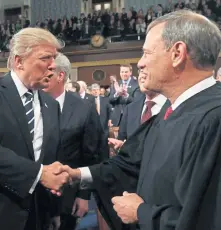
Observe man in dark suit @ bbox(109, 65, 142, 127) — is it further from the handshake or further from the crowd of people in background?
the crowd of people in background

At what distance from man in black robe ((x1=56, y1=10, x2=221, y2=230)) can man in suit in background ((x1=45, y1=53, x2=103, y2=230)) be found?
2.98 feet

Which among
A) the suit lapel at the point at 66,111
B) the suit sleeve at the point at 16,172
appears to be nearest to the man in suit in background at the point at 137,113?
the suit lapel at the point at 66,111

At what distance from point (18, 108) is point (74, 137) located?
0.67 m

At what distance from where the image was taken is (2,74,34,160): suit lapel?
7.27 feet

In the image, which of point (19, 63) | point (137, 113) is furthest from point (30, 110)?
point (137, 113)

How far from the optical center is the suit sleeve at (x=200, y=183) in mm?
1368

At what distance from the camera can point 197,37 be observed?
5.36 feet

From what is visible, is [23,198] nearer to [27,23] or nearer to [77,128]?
[77,128]

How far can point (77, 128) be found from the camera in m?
2.87

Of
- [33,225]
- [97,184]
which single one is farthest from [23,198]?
[97,184]

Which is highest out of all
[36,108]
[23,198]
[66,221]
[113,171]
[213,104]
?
[213,104]

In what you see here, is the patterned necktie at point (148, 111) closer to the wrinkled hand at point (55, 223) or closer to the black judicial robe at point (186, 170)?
the wrinkled hand at point (55, 223)

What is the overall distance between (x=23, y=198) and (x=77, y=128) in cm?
81

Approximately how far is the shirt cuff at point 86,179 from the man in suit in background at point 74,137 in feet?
1.45
